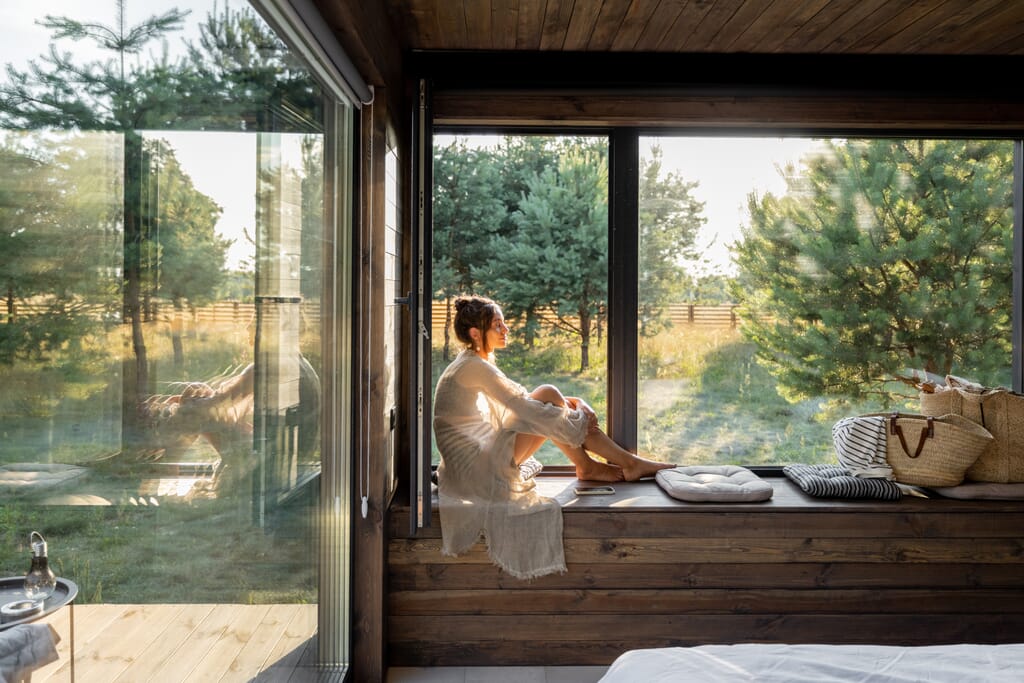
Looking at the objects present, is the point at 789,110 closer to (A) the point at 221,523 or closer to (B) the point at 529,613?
(B) the point at 529,613

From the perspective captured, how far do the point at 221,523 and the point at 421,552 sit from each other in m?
1.67

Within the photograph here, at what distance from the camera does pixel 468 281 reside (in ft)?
12.4

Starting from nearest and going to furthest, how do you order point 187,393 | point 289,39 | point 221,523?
point 187,393 → point 221,523 → point 289,39

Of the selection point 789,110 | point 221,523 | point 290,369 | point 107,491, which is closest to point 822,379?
point 789,110

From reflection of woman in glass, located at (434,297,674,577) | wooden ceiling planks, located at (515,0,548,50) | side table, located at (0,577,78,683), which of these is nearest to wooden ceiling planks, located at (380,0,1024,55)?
wooden ceiling planks, located at (515,0,548,50)

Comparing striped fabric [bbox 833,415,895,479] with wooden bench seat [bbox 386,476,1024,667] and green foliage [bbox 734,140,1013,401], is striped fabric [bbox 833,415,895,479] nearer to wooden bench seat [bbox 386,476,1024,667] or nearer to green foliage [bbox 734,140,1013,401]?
wooden bench seat [bbox 386,476,1024,667]

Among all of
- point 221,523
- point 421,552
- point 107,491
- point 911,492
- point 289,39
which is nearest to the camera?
point 107,491

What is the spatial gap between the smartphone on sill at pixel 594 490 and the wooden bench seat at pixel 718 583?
12 cm

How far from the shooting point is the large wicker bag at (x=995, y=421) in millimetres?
3424

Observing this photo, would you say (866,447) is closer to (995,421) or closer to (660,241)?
(995,421)

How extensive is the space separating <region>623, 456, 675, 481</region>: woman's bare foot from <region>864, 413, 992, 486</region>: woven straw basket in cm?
98

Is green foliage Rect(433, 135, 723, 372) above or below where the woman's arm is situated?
above

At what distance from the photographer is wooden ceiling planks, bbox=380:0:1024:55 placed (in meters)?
2.92

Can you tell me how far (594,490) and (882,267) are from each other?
178cm
